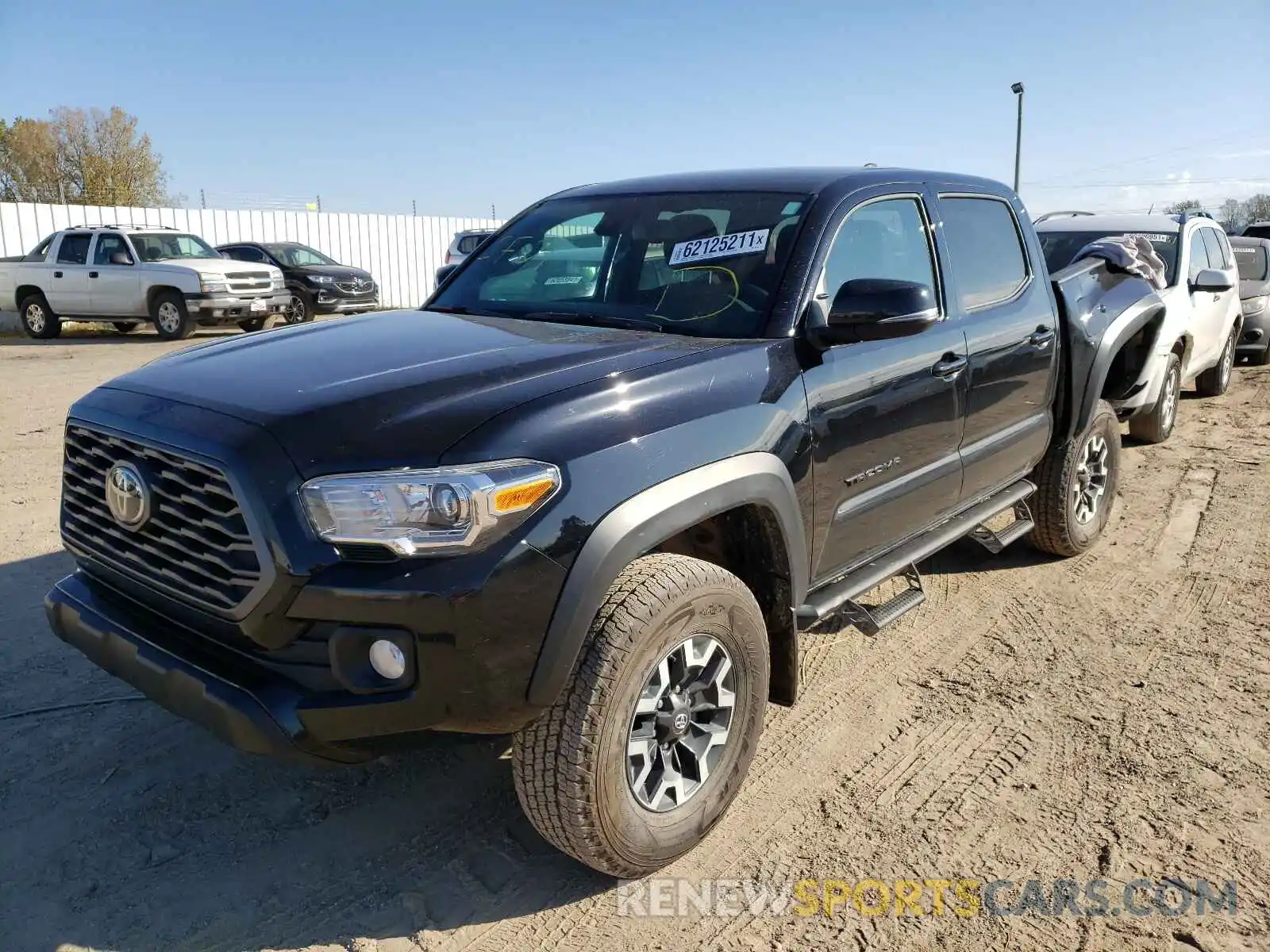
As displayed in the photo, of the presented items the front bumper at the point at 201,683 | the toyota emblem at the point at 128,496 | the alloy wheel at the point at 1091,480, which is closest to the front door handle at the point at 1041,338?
the alloy wheel at the point at 1091,480

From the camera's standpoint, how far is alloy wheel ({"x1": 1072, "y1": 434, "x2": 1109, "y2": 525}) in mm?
5383

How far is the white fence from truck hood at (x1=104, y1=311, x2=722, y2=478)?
A: 2029cm

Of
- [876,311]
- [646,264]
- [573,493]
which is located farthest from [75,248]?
[573,493]

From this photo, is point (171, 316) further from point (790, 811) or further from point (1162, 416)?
point (790, 811)

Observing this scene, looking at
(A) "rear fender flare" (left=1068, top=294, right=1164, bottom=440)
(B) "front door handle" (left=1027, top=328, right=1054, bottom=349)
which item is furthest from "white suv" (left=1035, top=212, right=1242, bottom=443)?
(B) "front door handle" (left=1027, top=328, right=1054, bottom=349)

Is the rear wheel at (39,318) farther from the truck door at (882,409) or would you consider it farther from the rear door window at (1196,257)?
the truck door at (882,409)

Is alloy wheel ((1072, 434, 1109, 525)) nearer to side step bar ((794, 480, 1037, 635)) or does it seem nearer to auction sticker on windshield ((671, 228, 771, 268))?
side step bar ((794, 480, 1037, 635))

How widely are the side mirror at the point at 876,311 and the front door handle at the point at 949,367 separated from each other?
25.0 inches

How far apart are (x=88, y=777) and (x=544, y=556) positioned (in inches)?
76.8

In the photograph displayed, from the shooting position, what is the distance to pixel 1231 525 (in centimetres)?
605

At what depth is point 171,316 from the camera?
1570 centimetres

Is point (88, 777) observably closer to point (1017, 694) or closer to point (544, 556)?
point (544, 556)

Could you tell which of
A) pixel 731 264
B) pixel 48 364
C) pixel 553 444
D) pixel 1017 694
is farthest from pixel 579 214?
pixel 48 364

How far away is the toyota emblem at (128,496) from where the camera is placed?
102 inches
